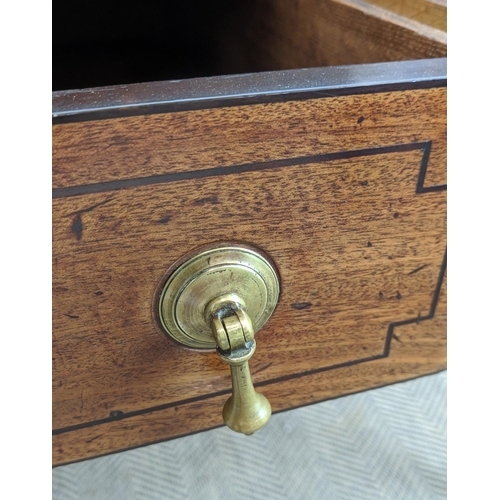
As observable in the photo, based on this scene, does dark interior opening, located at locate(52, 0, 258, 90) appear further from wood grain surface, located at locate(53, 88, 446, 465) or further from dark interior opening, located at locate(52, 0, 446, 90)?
wood grain surface, located at locate(53, 88, 446, 465)

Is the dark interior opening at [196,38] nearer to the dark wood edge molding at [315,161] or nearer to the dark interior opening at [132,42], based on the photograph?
the dark interior opening at [132,42]

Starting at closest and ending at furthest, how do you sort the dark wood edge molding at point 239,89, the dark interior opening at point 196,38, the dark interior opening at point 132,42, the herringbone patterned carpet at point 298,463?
the dark wood edge molding at point 239,89
the herringbone patterned carpet at point 298,463
the dark interior opening at point 196,38
the dark interior opening at point 132,42

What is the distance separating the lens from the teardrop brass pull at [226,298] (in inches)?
17.1

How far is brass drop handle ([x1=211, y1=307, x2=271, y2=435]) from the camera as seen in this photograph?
0.41m

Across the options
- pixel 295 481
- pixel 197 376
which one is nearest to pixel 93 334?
pixel 197 376

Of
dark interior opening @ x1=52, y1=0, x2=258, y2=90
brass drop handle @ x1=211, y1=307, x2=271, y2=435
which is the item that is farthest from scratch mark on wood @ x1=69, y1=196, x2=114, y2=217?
dark interior opening @ x1=52, y1=0, x2=258, y2=90

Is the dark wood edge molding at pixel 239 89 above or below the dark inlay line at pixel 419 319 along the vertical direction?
above

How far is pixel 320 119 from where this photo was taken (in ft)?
1.35

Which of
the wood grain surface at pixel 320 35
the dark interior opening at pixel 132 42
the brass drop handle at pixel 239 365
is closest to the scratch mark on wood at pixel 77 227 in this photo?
the brass drop handle at pixel 239 365

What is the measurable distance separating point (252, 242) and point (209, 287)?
48 millimetres

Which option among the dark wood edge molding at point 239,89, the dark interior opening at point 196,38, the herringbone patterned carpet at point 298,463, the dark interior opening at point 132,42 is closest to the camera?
the dark wood edge molding at point 239,89

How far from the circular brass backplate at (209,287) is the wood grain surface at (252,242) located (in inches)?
0.4

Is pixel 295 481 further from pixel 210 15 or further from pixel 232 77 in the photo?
pixel 210 15

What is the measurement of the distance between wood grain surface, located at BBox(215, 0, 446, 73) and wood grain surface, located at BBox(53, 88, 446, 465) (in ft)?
0.52
